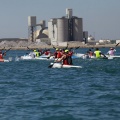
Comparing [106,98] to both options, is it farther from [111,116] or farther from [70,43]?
[70,43]

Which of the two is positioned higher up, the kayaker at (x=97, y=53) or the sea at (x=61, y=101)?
the kayaker at (x=97, y=53)

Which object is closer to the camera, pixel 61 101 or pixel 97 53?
pixel 61 101

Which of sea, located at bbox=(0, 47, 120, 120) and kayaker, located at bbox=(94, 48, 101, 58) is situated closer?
sea, located at bbox=(0, 47, 120, 120)

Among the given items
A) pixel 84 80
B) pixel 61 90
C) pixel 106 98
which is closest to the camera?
pixel 106 98

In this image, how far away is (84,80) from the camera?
30.8m

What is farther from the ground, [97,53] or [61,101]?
[97,53]

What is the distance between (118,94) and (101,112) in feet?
14.6

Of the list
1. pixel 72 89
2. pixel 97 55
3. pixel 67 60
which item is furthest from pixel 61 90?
pixel 97 55

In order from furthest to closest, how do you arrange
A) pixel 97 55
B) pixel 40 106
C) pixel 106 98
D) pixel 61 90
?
pixel 97 55 < pixel 61 90 < pixel 106 98 < pixel 40 106

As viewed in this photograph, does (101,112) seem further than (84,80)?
No

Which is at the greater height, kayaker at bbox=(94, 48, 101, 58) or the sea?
kayaker at bbox=(94, 48, 101, 58)

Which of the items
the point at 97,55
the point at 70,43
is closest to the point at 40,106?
the point at 97,55

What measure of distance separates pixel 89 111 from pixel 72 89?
6.78m

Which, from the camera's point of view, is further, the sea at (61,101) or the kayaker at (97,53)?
the kayaker at (97,53)
